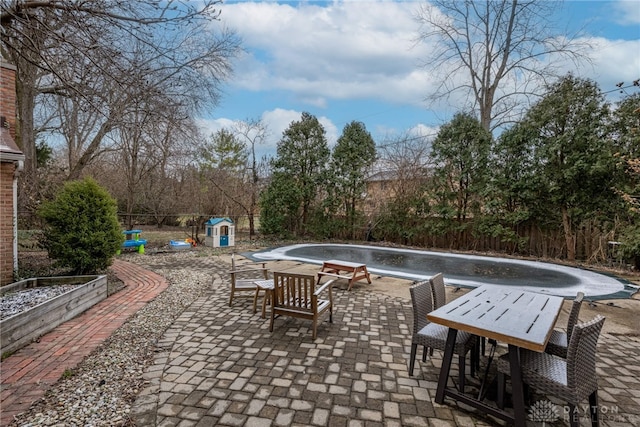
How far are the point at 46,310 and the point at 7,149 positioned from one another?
320cm

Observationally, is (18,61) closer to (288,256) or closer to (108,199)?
(108,199)

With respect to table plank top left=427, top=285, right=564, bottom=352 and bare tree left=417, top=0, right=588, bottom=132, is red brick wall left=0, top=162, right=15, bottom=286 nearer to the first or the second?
table plank top left=427, top=285, right=564, bottom=352

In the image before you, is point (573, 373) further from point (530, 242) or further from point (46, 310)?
point (530, 242)

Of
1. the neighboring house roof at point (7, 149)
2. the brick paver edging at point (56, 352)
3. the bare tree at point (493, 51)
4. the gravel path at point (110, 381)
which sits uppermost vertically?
the bare tree at point (493, 51)

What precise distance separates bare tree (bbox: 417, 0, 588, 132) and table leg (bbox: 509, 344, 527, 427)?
14.5 meters

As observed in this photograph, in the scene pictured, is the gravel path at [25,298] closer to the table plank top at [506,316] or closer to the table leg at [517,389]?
the table plank top at [506,316]

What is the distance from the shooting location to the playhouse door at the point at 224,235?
11.4m

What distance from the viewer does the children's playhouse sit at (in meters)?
11.3

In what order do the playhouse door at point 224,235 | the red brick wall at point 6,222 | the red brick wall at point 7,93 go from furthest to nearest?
the playhouse door at point 224,235 → the red brick wall at point 7,93 → the red brick wall at point 6,222

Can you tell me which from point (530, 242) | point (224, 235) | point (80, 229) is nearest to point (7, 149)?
point (80, 229)

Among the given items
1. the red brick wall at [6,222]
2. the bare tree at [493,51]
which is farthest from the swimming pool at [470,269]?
the bare tree at [493,51]

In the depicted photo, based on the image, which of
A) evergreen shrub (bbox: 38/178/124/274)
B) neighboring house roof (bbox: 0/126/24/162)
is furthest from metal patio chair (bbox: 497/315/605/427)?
neighboring house roof (bbox: 0/126/24/162)

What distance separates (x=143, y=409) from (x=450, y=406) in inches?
94.1

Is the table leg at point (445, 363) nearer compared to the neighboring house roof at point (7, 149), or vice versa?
Answer: the table leg at point (445, 363)
